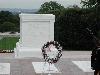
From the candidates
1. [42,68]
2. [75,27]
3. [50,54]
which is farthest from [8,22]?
[50,54]

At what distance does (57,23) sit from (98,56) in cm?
1177

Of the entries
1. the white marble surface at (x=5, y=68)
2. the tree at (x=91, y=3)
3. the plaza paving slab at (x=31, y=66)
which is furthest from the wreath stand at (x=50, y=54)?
the tree at (x=91, y=3)

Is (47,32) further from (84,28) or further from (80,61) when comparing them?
(84,28)

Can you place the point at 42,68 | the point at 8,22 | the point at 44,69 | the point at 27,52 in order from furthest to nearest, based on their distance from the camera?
1. the point at 8,22
2. the point at 27,52
3. the point at 42,68
4. the point at 44,69

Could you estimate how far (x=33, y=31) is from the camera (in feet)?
48.7

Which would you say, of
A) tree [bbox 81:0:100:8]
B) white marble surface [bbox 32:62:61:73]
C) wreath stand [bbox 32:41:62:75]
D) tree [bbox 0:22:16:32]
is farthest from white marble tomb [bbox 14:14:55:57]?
tree [bbox 0:22:16:32]

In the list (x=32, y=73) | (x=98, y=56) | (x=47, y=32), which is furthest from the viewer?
(x=47, y=32)

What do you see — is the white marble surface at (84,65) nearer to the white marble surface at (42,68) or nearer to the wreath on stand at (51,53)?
the white marble surface at (42,68)

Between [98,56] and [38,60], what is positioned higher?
[98,56]

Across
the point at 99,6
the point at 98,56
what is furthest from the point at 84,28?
the point at 98,56

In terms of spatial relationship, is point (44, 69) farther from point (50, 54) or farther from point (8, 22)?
point (8, 22)

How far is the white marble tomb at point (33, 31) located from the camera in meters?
14.8

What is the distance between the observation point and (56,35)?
21.1m

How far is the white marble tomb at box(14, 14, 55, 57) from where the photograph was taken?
14.8m
